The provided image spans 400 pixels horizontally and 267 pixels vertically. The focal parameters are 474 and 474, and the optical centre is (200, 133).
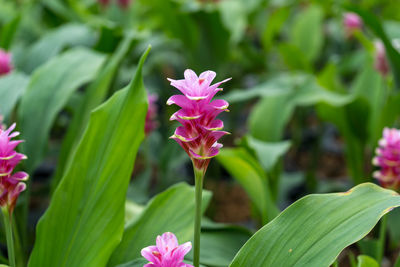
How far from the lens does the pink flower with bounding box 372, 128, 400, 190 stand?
2.96ft

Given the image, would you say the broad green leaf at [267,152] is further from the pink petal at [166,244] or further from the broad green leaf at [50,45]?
the broad green leaf at [50,45]

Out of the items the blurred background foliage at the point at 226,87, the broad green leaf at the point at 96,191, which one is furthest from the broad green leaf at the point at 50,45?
the broad green leaf at the point at 96,191

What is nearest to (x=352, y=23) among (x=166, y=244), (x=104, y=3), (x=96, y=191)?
(x=104, y=3)

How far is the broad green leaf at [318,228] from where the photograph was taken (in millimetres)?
651

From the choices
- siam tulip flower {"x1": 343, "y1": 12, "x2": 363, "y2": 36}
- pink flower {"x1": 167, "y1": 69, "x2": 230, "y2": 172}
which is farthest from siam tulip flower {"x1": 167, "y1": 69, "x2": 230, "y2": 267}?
siam tulip flower {"x1": 343, "y1": 12, "x2": 363, "y2": 36}

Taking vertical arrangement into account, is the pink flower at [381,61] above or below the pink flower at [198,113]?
below

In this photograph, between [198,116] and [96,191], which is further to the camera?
[96,191]

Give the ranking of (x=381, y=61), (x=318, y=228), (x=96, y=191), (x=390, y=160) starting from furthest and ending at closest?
(x=381, y=61), (x=390, y=160), (x=96, y=191), (x=318, y=228)

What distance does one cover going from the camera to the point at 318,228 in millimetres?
687

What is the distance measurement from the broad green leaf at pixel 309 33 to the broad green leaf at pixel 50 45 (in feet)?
3.50

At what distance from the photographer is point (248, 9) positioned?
2375mm

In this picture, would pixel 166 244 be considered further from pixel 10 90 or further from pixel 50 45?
pixel 50 45

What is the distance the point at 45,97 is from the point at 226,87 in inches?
53.4

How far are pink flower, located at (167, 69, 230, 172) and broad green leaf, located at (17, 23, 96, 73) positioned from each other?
1.10 metres
